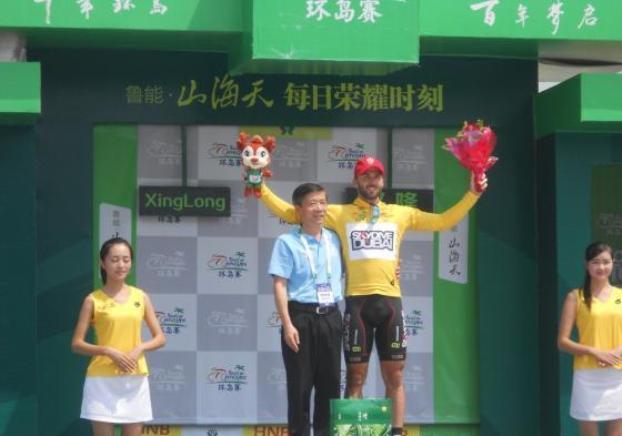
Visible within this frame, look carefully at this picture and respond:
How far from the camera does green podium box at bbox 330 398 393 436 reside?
29.1ft

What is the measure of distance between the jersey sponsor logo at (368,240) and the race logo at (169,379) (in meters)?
2.02

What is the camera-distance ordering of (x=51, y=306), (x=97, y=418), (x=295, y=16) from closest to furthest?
1. (x=97, y=418)
2. (x=295, y=16)
3. (x=51, y=306)

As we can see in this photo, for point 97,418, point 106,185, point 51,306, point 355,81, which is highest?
point 355,81

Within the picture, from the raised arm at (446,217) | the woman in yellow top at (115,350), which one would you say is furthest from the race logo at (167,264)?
the raised arm at (446,217)

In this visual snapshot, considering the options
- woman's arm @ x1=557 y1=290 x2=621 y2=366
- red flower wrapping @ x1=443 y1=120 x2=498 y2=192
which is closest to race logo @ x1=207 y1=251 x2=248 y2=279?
red flower wrapping @ x1=443 y1=120 x2=498 y2=192

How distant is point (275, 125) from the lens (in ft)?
34.6

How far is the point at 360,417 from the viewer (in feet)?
29.2

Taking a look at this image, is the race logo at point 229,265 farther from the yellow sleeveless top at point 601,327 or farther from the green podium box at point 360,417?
the yellow sleeveless top at point 601,327

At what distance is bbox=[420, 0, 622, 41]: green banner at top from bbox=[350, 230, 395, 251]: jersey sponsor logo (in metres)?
1.53

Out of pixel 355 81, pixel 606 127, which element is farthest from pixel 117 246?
pixel 606 127

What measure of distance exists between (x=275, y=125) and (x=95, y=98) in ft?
4.20

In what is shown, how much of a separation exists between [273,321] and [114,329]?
197 centimetres

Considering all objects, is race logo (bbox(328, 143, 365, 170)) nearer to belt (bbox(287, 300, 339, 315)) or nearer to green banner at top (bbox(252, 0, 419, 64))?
green banner at top (bbox(252, 0, 419, 64))

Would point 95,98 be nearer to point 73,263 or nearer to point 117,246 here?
point 73,263
